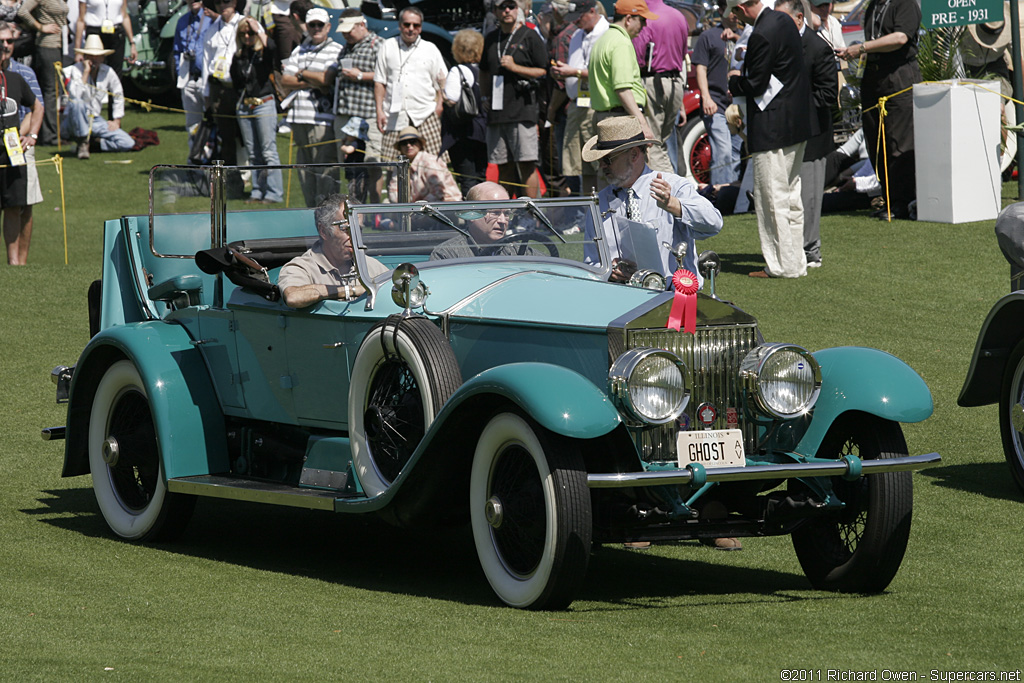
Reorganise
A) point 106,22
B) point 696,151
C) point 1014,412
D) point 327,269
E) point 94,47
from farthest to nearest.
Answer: point 106,22 → point 94,47 → point 696,151 → point 1014,412 → point 327,269

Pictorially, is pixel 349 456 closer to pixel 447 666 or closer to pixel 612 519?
pixel 612 519

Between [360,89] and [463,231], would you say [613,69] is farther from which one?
[463,231]

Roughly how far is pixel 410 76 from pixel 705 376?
876cm

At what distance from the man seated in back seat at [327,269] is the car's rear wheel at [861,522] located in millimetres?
2063

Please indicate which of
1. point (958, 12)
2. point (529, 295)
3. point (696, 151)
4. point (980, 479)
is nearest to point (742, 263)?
point (958, 12)

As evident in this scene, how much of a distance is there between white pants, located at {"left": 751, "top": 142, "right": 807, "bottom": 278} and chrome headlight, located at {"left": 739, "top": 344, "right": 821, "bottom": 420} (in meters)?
6.92

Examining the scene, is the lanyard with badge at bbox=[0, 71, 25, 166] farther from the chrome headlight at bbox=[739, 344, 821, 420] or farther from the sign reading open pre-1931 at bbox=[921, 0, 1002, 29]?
the chrome headlight at bbox=[739, 344, 821, 420]

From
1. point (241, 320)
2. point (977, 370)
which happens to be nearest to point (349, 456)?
point (241, 320)

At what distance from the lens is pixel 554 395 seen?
188 inches

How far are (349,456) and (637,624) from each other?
1652mm

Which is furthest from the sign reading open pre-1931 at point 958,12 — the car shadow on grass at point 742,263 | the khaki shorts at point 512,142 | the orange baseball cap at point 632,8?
the khaki shorts at point 512,142

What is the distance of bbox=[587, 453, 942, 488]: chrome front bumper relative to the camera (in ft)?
15.5

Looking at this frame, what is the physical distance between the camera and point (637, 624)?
4816mm

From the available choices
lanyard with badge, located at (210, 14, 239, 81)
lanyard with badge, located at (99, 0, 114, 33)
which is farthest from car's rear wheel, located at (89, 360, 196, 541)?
lanyard with badge, located at (99, 0, 114, 33)
